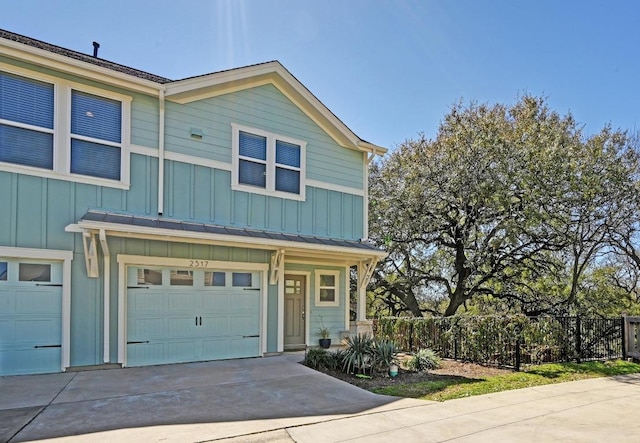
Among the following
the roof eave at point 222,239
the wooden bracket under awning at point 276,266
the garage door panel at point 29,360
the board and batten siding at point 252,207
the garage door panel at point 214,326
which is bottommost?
the garage door panel at point 29,360

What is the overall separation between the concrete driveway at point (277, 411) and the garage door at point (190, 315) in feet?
3.10

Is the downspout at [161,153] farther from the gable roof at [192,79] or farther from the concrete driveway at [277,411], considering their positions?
the concrete driveway at [277,411]

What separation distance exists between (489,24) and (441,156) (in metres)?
4.96

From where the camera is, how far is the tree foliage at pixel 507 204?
13.8m

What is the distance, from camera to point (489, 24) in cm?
1134

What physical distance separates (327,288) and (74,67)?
7.84m

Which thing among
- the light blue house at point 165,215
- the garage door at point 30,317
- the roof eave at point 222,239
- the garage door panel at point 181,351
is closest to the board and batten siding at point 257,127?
the light blue house at point 165,215

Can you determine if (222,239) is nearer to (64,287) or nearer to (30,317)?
(64,287)

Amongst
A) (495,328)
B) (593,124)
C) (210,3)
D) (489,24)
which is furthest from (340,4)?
(593,124)

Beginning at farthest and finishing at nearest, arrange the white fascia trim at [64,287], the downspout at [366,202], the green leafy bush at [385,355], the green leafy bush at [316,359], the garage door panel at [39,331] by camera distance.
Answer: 1. the downspout at [366,202]
2. the green leafy bush at [316,359]
3. the green leafy bush at [385,355]
4. the white fascia trim at [64,287]
5. the garage door panel at [39,331]

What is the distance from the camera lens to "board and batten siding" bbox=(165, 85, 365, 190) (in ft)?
32.4

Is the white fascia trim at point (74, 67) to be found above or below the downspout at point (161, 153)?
above

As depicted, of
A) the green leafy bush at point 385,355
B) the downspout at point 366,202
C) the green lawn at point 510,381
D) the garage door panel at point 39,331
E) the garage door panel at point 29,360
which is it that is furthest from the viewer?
the downspout at point 366,202

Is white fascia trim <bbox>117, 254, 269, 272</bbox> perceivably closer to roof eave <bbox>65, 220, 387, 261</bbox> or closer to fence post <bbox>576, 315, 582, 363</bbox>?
roof eave <bbox>65, 220, 387, 261</bbox>
